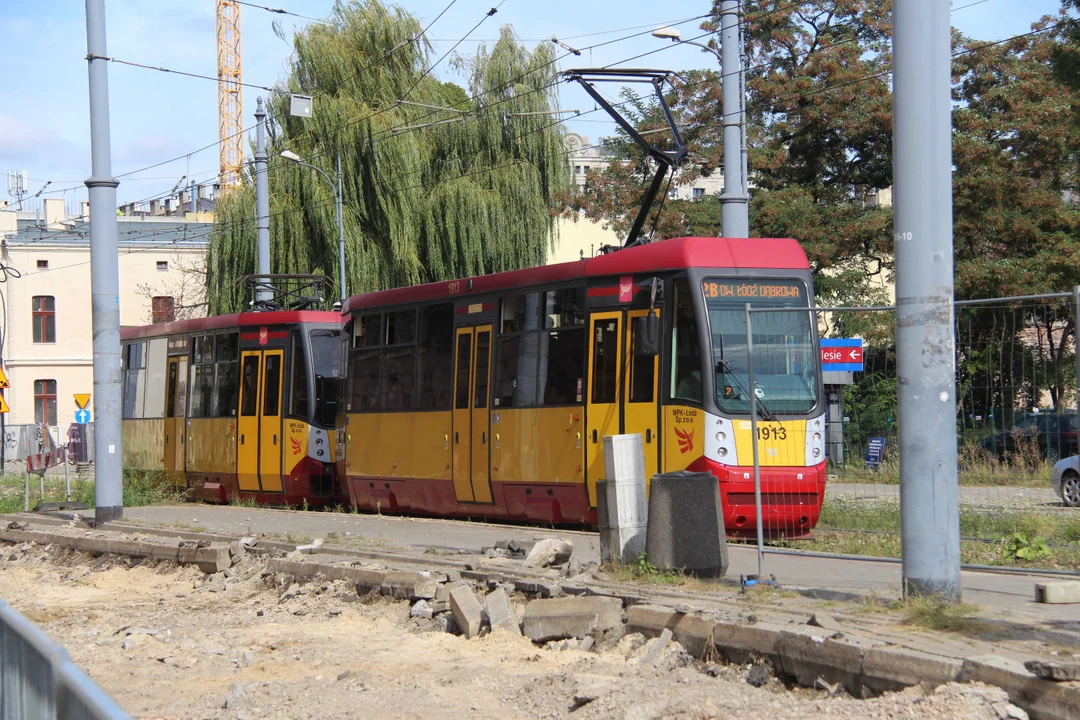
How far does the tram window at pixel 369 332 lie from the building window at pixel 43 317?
41.8 metres

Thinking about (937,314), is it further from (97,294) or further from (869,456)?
(97,294)

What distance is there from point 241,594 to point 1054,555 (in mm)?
7058

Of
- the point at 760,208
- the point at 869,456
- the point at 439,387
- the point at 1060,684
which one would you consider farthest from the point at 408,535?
the point at 760,208

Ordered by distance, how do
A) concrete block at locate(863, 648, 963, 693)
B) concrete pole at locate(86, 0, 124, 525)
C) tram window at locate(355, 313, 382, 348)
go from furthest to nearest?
tram window at locate(355, 313, 382, 348) < concrete pole at locate(86, 0, 124, 525) < concrete block at locate(863, 648, 963, 693)

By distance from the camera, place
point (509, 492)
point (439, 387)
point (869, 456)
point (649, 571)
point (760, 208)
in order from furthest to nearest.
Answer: point (760, 208)
point (439, 387)
point (509, 492)
point (869, 456)
point (649, 571)

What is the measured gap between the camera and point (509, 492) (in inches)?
610

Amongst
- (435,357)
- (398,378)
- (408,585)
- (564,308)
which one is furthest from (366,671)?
(398,378)

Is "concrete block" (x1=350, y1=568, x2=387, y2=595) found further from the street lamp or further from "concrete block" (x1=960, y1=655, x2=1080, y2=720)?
the street lamp

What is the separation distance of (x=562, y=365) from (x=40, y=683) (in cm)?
1078

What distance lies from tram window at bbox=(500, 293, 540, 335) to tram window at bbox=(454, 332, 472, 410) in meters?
0.70

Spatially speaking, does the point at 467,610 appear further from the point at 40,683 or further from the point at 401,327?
the point at 401,327

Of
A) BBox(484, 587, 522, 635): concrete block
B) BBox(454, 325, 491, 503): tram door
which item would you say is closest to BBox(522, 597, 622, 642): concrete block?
BBox(484, 587, 522, 635): concrete block

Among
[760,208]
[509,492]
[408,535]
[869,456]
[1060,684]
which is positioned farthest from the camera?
[760,208]

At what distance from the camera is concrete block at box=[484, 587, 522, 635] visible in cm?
888
